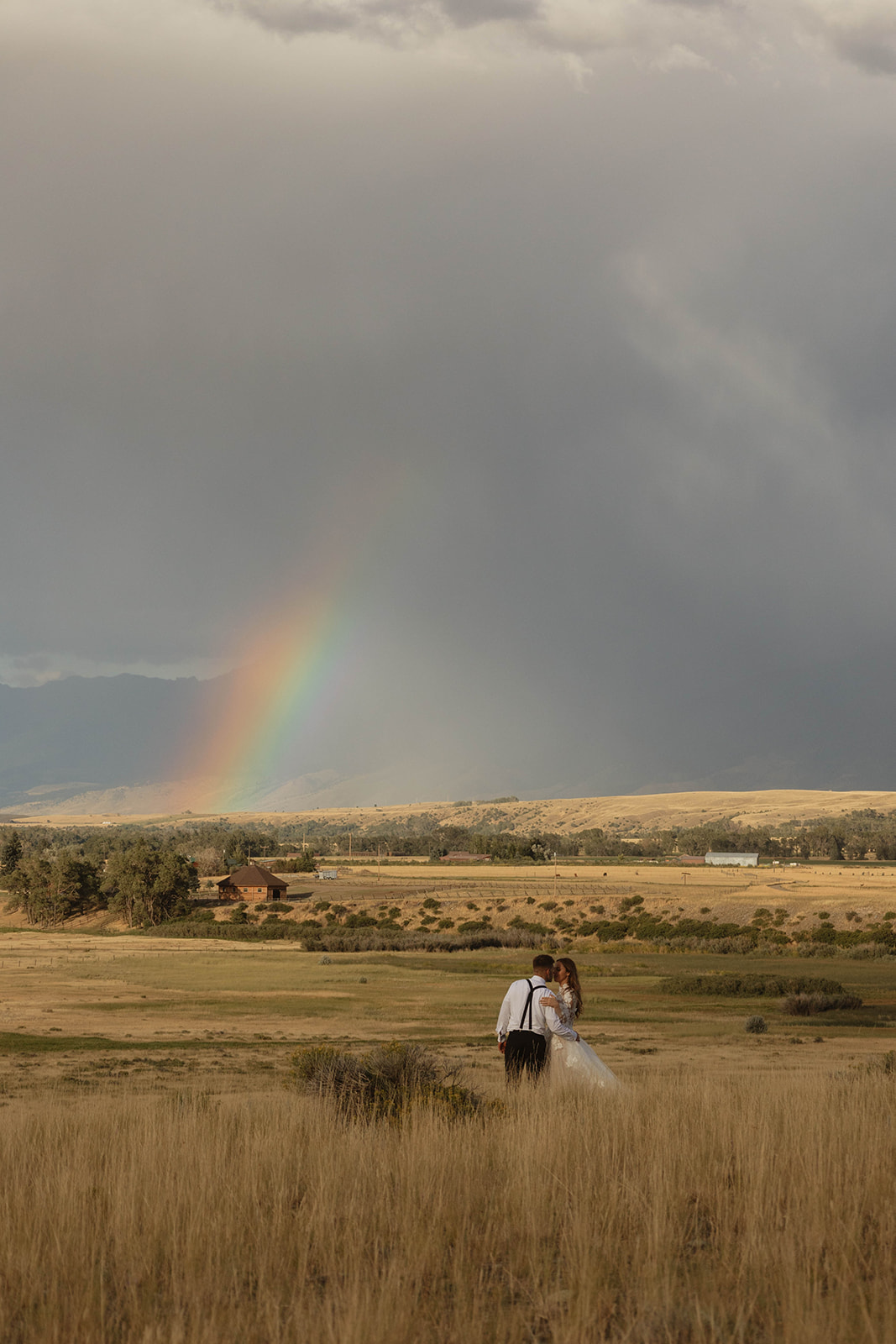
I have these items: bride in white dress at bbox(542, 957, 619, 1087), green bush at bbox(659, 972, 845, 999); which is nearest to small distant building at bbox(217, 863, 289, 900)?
green bush at bbox(659, 972, 845, 999)

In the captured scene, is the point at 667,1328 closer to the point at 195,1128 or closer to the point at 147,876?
the point at 195,1128

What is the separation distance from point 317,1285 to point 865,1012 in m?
35.6

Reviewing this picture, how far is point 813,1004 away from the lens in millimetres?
38125

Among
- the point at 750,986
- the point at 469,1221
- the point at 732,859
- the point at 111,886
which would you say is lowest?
the point at 750,986

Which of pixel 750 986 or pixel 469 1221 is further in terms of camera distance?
pixel 750 986

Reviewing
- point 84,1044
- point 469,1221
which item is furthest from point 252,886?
point 469,1221

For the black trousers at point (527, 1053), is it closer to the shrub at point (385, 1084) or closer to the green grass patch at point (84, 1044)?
the shrub at point (385, 1084)

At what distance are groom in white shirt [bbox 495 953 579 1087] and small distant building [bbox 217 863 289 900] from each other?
92525 millimetres

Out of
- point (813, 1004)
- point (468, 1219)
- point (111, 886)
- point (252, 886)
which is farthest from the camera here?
point (111, 886)

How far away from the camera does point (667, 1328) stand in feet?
17.3

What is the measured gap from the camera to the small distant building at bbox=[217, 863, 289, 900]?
102m

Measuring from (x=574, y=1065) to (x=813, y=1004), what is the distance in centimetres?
2972

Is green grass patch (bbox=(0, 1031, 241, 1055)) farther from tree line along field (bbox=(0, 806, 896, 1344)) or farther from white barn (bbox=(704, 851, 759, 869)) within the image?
white barn (bbox=(704, 851, 759, 869))

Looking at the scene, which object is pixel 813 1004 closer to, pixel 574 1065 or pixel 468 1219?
pixel 574 1065
